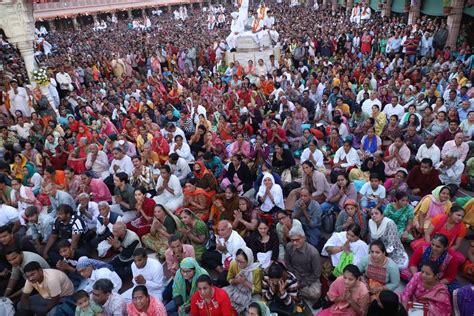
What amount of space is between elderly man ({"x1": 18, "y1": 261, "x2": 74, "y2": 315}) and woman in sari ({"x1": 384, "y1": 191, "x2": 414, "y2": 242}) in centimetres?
364

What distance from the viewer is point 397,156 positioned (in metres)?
5.74

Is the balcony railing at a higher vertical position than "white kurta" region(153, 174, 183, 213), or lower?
higher

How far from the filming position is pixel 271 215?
5039mm

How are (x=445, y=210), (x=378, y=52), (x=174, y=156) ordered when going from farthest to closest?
(x=378, y=52)
(x=174, y=156)
(x=445, y=210)

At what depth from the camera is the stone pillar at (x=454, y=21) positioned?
11.7m

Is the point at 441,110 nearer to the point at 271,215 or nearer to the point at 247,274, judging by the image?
the point at 271,215

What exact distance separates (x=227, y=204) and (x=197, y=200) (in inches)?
22.7

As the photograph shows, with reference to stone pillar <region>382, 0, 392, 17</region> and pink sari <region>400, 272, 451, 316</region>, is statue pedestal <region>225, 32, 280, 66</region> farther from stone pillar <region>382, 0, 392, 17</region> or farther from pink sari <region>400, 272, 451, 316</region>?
pink sari <region>400, 272, 451, 316</region>

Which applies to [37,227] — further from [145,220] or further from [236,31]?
[236,31]

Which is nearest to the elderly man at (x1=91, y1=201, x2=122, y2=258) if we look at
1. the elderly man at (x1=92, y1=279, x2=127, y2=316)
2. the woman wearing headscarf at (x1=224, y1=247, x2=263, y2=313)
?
the elderly man at (x1=92, y1=279, x2=127, y2=316)

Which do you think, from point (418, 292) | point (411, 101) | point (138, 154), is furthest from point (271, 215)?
point (411, 101)

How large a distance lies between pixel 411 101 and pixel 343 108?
1.40m

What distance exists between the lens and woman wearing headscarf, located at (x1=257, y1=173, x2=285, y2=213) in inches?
200

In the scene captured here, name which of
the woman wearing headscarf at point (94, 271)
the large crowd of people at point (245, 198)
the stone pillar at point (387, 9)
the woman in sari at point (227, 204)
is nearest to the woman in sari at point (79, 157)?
the large crowd of people at point (245, 198)
